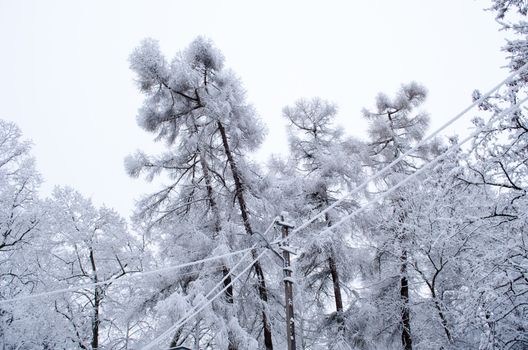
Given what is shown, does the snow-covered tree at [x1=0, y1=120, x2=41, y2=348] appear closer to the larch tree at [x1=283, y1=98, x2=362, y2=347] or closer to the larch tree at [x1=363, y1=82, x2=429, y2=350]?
the larch tree at [x1=283, y1=98, x2=362, y2=347]

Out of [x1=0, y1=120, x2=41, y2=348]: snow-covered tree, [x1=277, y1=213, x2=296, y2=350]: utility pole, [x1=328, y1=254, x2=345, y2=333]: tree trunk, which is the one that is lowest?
[x1=277, y1=213, x2=296, y2=350]: utility pole

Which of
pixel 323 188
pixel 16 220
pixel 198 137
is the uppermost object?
pixel 198 137

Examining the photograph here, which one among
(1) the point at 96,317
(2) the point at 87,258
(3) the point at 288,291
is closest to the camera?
(3) the point at 288,291

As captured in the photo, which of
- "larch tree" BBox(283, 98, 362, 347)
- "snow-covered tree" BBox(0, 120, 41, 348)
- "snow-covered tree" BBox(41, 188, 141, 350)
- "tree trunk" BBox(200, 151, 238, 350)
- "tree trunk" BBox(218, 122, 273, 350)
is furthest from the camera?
"snow-covered tree" BBox(41, 188, 141, 350)

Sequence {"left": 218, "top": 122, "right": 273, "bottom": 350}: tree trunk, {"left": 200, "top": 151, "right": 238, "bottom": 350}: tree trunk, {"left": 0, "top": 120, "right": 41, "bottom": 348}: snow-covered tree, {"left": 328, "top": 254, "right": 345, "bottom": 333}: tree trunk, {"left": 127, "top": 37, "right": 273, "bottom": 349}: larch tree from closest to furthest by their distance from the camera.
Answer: {"left": 218, "top": 122, "right": 273, "bottom": 350}: tree trunk < {"left": 200, "top": 151, "right": 238, "bottom": 350}: tree trunk < {"left": 0, "top": 120, "right": 41, "bottom": 348}: snow-covered tree < {"left": 127, "top": 37, "right": 273, "bottom": 349}: larch tree < {"left": 328, "top": 254, "right": 345, "bottom": 333}: tree trunk

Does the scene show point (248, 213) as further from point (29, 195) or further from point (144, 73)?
point (29, 195)

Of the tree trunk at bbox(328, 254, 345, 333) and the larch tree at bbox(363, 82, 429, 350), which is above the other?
the larch tree at bbox(363, 82, 429, 350)

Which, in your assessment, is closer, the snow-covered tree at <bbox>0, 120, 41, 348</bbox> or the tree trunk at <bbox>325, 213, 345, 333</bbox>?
the snow-covered tree at <bbox>0, 120, 41, 348</bbox>

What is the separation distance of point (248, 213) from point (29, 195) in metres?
7.15

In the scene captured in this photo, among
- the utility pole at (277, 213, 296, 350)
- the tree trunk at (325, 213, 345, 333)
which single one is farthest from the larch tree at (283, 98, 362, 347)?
the utility pole at (277, 213, 296, 350)

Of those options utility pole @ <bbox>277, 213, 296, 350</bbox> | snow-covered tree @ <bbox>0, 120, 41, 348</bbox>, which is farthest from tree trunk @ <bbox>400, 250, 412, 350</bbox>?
snow-covered tree @ <bbox>0, 120, 41, 348</bbox>

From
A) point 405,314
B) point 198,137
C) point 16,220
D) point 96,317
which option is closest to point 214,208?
point 198,137

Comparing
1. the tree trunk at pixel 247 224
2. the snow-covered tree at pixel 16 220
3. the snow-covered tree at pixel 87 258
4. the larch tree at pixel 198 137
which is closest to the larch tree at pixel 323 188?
the tree trunk at pixel 247 224

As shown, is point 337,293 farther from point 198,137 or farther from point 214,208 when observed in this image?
point 198,137
